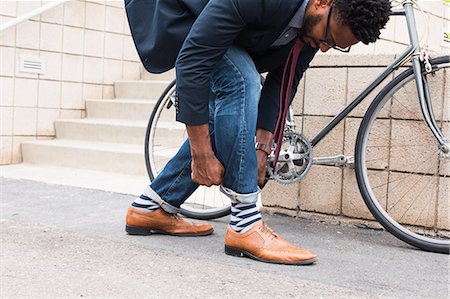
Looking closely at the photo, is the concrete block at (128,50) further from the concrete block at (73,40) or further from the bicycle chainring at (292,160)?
the bicycle chainring at (292,160)

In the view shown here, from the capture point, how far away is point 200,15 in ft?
7.88

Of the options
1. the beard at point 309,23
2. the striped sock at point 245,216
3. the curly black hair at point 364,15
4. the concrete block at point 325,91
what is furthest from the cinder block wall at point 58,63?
the curly black hair at point 364,15

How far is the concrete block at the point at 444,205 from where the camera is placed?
3057 mm

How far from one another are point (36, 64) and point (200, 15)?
361cm

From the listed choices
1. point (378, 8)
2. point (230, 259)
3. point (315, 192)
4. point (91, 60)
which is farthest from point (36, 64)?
point (378, 8)

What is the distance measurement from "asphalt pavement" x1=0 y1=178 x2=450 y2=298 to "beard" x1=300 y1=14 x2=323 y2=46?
0.88 metres

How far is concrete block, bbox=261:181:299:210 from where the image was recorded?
136 inches

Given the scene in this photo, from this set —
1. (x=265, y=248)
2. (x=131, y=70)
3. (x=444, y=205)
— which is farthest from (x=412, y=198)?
(x=131, y=70)

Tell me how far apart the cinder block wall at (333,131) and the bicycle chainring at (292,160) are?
0.81 feet

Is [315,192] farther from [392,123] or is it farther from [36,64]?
[36,64]

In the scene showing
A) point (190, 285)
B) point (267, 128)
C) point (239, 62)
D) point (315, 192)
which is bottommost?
point (190, 285)

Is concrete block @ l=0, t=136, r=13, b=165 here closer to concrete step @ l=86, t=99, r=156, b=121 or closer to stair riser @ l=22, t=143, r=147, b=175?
stair riser @ l=22, t=143, r=147, b=175

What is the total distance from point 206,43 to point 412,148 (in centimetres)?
126

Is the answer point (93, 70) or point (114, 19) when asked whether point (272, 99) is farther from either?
point (114, 19)
